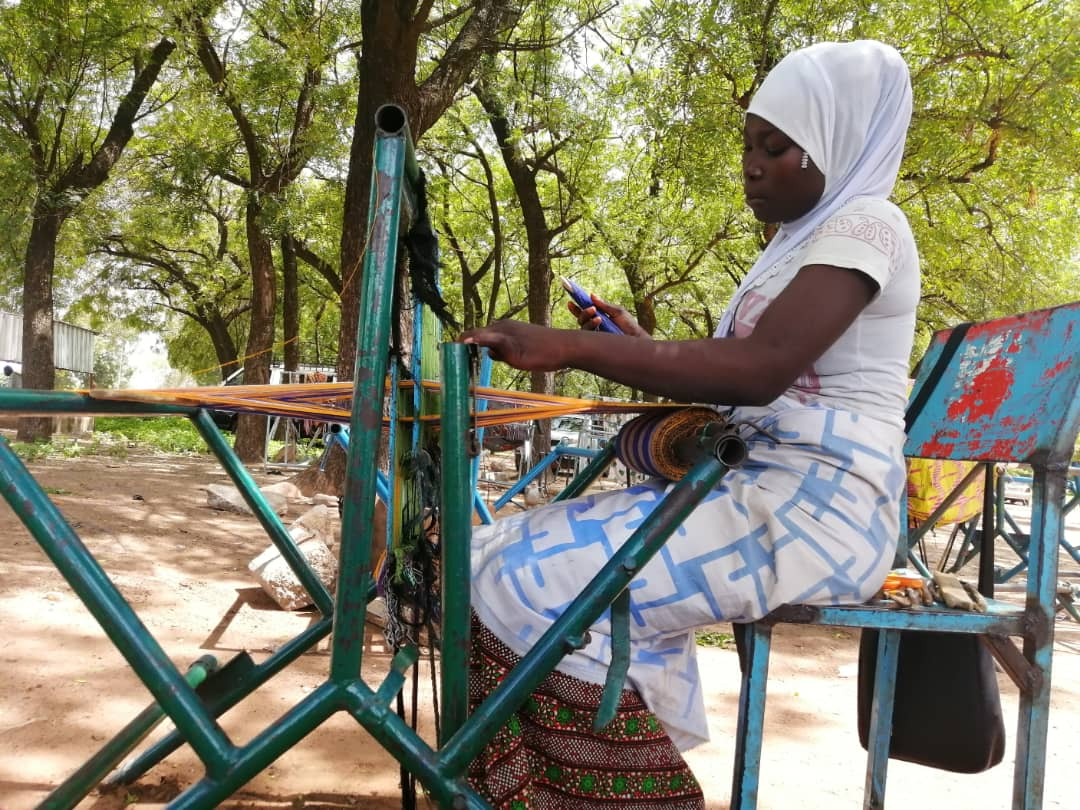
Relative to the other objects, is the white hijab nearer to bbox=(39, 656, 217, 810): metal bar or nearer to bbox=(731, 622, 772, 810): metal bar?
bbox=(731, 622, 772, 810): metal bar

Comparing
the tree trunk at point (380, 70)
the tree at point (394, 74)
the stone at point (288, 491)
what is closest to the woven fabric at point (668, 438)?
the tree at point (394, 74)

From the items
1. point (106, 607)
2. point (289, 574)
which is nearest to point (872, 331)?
point (106, 607)

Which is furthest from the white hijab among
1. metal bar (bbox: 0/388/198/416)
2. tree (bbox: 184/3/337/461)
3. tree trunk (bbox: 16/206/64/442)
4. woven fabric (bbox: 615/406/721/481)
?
tree trunk (bbox: 16/206/64/442)

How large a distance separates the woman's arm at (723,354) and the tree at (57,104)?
10.7 m

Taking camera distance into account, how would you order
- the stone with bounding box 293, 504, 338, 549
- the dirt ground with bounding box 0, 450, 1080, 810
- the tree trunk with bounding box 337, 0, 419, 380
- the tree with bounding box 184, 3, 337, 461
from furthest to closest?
the tree with bounding box 184, 3, 337, 461, the tree trunk with bounding box 337, 0, 419, 380, the stone with bounding box 293, 504, 338, 549, the dirt ground with bounding box 0, 450, 1080, 810

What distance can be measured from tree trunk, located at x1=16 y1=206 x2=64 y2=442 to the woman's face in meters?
11.9

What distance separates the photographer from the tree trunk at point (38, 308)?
10914mm

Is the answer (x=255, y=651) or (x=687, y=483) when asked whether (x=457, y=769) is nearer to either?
(x=687, y=483)

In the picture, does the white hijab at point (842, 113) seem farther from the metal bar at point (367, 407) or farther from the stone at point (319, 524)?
the stone at point (319, 524)

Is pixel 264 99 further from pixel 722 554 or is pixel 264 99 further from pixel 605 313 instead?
pixel 722 554

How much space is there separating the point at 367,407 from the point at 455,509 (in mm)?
200

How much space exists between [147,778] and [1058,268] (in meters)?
15.4

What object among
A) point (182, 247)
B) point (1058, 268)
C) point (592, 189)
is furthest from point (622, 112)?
point (182, 247)

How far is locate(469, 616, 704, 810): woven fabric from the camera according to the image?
127 centimetres
